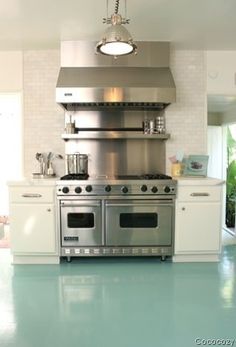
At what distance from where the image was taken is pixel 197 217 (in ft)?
11.7

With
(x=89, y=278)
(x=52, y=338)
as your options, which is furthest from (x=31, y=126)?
(x=52, y=338)

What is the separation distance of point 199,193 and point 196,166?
653mm

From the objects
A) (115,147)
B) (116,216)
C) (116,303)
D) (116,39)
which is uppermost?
(116,39)

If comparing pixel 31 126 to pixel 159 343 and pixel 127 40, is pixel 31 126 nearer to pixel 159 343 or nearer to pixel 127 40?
pixel 127 40

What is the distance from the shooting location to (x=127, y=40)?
Answer: 224 centimetres

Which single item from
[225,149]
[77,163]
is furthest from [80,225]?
[225,149]

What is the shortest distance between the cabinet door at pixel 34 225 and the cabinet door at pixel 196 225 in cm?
143

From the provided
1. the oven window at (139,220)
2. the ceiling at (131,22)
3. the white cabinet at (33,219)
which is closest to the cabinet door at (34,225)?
the white cabinet at (33,219)

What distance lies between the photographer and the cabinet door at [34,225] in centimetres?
354

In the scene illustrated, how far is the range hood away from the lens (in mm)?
3590

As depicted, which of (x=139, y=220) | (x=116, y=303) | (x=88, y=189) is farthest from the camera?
(x=139, y=220)

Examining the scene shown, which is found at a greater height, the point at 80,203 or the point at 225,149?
the point at 225,149

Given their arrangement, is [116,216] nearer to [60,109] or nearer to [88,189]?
[88,189]

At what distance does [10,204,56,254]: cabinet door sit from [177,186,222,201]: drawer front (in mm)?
1468
